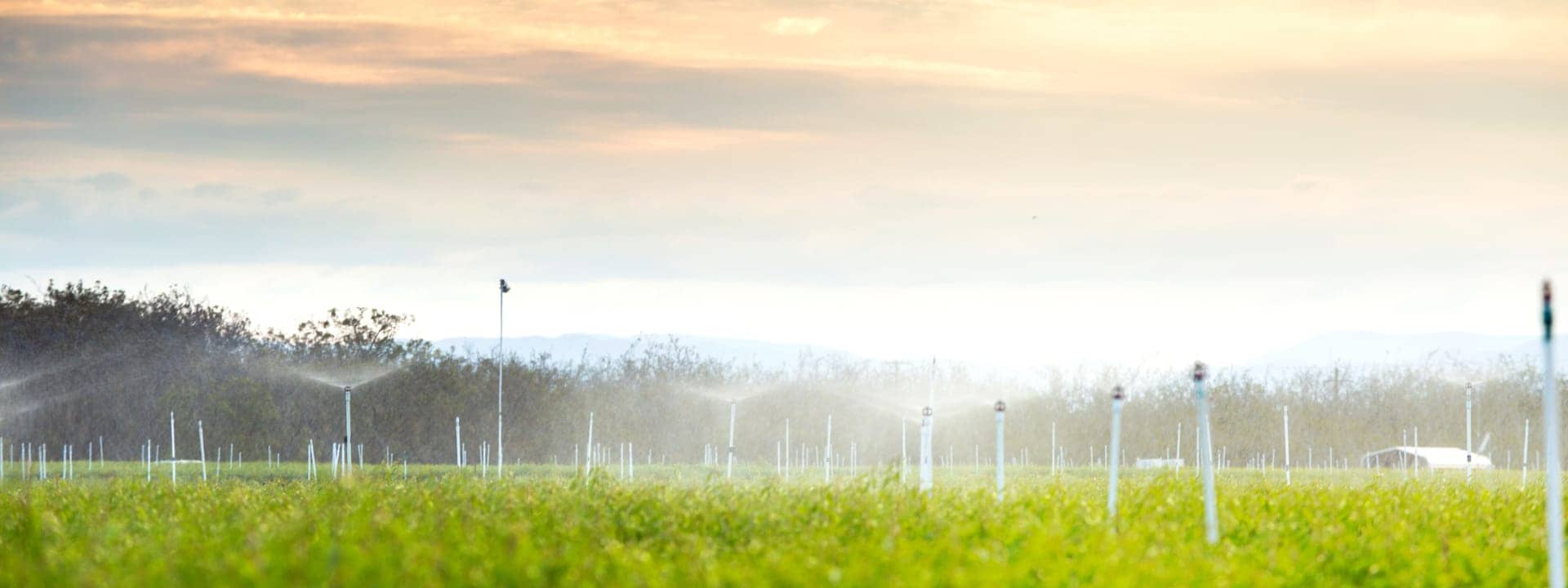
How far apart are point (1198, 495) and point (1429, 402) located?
32.2 m

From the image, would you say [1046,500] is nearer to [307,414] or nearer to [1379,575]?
[1379,575]

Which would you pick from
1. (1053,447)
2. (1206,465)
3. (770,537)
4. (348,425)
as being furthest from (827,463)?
(1206,465)

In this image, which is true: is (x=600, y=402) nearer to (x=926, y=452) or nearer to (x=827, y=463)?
(x=827, y=463)

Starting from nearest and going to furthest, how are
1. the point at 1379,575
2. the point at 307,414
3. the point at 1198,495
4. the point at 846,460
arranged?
1. the point at 1379,575
2. the point at 1198,495
3. the point at 307,414
4. the point at 846,460

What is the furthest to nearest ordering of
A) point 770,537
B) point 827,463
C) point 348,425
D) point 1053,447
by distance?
point 1053,447
point 827,463
point 348,425
point 770,537

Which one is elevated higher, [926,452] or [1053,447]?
[926,452]

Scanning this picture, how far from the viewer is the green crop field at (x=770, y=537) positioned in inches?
324

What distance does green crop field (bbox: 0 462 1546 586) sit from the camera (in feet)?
27.0

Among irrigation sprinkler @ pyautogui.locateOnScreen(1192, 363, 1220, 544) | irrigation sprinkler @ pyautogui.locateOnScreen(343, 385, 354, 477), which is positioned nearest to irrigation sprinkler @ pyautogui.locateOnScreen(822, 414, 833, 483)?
irrigation sprinkler @ pyautogui.locateOnScreen(343, 385, 354, 477)

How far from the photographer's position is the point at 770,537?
36.1 feet

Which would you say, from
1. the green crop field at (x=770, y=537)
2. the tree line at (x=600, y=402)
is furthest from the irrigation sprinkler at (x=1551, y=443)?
the tree line at (x=600, y=402)

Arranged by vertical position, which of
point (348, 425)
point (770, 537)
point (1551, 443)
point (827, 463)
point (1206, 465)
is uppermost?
point (1551, 443)

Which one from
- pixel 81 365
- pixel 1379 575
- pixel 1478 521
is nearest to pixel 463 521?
pixel 1379 575

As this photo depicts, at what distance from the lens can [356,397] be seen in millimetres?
41219
